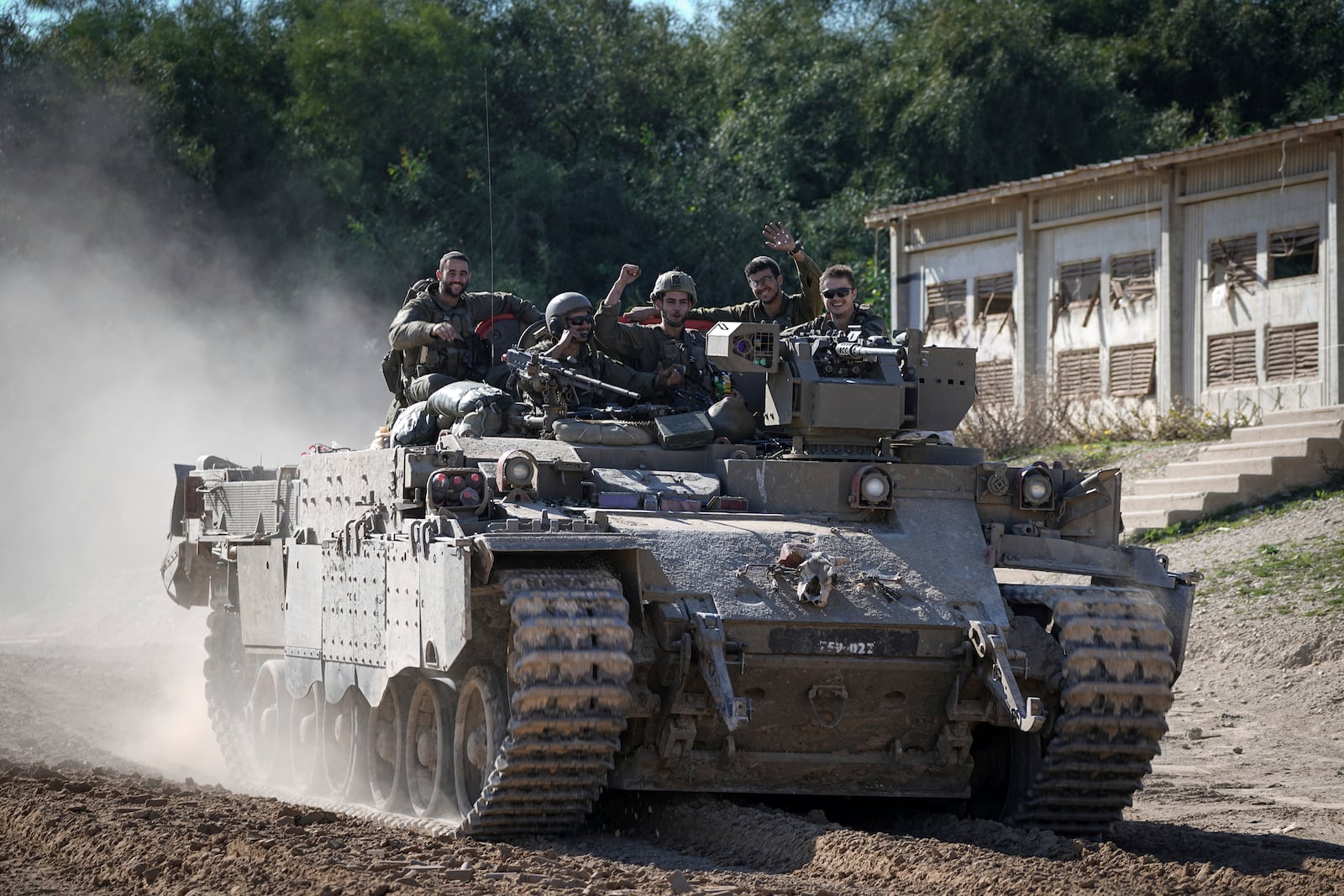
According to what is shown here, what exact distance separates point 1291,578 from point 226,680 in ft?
32.4

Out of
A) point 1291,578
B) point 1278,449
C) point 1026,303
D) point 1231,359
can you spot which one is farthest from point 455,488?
point 1026,303

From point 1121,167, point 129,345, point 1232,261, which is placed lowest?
point 129,345

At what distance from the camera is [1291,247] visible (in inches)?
980

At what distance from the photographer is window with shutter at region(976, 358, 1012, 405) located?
94.0 feet

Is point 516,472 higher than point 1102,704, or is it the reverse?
point 516,472

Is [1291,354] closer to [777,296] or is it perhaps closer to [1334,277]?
[1334,277]

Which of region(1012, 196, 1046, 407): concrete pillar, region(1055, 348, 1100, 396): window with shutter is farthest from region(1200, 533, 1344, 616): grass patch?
region(1012, 196, 1046, 407): concrete pillar

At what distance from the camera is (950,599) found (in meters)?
9.84

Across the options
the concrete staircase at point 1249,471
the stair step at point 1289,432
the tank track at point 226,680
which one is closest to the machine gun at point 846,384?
the tank track at point 226,680

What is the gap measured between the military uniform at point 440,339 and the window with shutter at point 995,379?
604 inches

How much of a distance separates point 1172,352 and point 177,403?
1539 centimetres

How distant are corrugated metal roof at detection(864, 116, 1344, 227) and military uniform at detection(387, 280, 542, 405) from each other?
42.9ft

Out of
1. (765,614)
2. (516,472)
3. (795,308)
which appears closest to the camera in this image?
(765,614)

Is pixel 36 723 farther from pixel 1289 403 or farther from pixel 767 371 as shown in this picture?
pixel 1289 403
